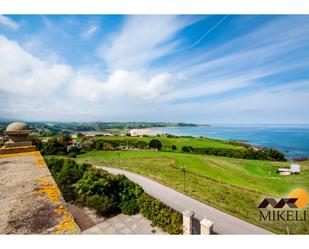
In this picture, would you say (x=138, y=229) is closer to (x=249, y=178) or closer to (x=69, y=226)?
(x=69, y=226)

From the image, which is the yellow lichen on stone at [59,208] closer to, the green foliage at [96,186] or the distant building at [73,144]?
the green foliage at [96,186]

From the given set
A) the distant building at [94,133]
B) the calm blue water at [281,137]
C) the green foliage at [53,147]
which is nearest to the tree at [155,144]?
the distant building at [94,133]

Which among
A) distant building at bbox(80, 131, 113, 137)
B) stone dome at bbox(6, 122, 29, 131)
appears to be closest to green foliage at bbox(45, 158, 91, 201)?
distant building at bbox(80, 131, 113, 137)

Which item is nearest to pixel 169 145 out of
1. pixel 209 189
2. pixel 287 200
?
pixel 209 189

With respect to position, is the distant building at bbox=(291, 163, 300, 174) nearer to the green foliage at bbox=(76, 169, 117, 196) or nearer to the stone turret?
the green foliage at bbox=(76, 169, 117, 196)

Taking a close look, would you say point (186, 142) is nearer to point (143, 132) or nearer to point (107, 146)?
point (143, 132)

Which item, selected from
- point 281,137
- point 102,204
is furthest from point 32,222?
point 281,137
